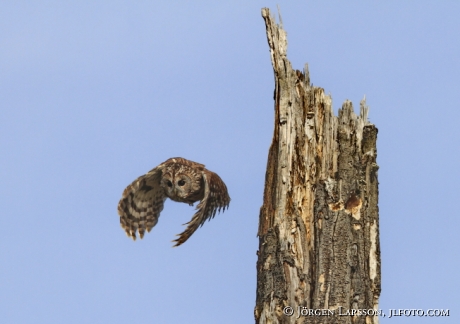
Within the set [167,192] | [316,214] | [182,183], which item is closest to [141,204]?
[167,192]

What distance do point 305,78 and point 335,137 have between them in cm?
87

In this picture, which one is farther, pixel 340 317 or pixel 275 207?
pixel 275 207

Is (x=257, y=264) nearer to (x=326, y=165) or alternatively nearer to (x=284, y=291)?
(x=284, y=291)

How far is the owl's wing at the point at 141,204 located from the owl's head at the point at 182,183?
8.5 inches

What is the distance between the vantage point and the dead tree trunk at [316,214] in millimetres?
8266

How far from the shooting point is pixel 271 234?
8.62 metres

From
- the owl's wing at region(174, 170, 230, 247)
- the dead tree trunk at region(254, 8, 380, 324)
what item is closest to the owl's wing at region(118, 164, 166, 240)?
the owl's wing at region(174, 170, 230, 247)

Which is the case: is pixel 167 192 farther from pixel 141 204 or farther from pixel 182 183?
pixel 141 204

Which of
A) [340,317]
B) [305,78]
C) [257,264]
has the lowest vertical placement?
[340,317]

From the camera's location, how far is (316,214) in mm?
8602

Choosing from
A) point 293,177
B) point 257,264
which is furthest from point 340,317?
point 293,177

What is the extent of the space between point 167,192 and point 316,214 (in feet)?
14.0

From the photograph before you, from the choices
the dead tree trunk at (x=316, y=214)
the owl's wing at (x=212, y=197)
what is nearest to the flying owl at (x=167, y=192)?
the owl's wing at (x=212, y=197)

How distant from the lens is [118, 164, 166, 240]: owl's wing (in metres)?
11.8
